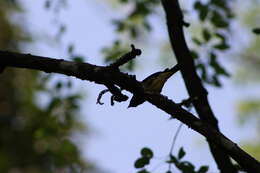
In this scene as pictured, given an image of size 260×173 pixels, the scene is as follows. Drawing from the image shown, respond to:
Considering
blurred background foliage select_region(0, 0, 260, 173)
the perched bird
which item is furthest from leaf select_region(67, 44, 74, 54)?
the perched bird

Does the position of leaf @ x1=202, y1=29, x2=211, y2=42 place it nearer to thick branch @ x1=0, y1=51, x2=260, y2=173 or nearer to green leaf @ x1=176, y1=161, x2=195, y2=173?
green leaf @ x1=176, y1=161, x2=195, y2=173

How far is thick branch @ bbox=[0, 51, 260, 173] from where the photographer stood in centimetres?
220

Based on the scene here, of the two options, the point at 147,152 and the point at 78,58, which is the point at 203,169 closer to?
the point at 147,152

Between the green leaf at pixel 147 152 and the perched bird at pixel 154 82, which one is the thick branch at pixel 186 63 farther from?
the perched bird at pixel 154 82

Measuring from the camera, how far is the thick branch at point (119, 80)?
2.20m

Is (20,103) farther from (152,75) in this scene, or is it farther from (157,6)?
(152,75)

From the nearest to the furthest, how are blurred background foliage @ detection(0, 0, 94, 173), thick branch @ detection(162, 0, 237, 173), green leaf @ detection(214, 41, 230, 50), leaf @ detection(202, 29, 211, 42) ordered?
thick branch @ detection(162, 0, 237, 173) → green leaf @ detection(214, 41, 230, 50) → leaf @ detection(202, 29, 211, 42) → blurred background foliage @ detection(0, 0, 94, 173)

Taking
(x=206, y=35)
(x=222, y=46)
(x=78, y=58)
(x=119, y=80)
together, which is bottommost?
(x=119, y=80)

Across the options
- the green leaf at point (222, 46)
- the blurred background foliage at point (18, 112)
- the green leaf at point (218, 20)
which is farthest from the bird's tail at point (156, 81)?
the blurred background foliage at point (18, 112)

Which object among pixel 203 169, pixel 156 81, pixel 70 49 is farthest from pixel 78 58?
pixel 156 81

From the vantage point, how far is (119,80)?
2191mm

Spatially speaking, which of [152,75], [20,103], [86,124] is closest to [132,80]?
[152,75]

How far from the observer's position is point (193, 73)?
11.7ft

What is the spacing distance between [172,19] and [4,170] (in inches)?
171
